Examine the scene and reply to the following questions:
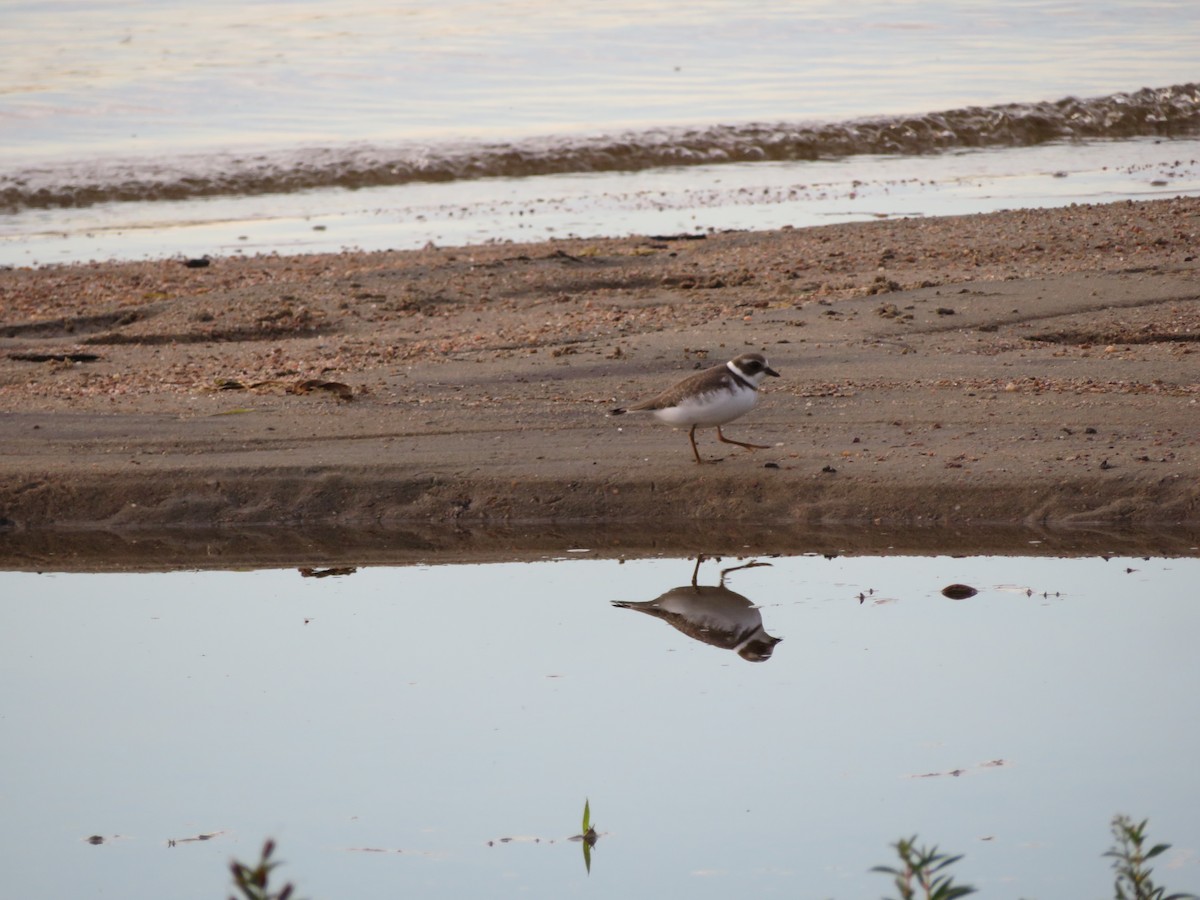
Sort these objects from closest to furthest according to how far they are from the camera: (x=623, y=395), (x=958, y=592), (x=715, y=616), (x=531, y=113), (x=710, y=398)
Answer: (x=715, y=616) < (x=958, y=592) < (x=710, y=398) < (x=623, y=395) < (x=531, y=113)

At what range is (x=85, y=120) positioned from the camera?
24891 mm

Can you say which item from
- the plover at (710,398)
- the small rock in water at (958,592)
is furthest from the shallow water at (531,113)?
the small rock in water at (958,592)

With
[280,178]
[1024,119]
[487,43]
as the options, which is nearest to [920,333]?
[280,178]

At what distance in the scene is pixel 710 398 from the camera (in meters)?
7.15

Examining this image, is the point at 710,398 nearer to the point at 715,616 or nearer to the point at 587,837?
the point at 715,616

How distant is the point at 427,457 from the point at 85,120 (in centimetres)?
1920

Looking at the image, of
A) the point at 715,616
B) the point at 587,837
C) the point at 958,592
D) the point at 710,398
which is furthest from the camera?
the point at 710,398

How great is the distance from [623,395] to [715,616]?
301cm

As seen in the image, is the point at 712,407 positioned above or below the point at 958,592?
above

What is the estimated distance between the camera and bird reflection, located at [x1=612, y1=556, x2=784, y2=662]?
5574 mm

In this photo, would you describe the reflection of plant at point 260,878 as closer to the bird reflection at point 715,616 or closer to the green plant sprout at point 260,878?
the green plant sprout at point 260,878

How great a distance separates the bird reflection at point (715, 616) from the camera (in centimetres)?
557

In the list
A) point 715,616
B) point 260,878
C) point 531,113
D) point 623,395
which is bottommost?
point 260,878

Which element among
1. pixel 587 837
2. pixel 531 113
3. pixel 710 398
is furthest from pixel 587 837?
pixel 531 113
